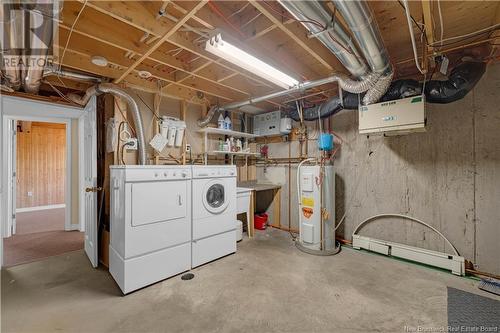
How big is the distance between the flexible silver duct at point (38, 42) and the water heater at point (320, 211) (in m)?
3.02

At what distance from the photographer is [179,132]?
11.0 ft

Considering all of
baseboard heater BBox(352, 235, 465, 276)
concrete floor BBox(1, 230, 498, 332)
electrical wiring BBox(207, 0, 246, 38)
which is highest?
electrical wiring BBox(207, 0, 246, 38)

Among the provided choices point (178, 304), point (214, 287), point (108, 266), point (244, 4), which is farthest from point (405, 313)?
point (108, 266)

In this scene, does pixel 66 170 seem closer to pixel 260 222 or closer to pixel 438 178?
pixel 260 222

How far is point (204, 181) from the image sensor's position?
271 cm

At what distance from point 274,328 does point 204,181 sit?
5.56 feet

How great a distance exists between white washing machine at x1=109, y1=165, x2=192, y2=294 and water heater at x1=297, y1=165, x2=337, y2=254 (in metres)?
1.73

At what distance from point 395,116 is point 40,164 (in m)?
8.16

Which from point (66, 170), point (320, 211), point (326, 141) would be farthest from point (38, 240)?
point (326, 141)

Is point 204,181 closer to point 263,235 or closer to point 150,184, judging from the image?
point 150,184

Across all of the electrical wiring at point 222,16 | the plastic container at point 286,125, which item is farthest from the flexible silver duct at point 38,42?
the plastic container at point 286,125

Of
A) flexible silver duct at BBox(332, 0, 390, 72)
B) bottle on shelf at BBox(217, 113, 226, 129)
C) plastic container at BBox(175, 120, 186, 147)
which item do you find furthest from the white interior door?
flexible silver duct at BBox(332, 0, 390, 72)

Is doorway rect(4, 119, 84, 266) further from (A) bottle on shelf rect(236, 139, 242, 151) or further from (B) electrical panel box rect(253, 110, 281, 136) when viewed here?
(B) electrical panel box rect(253, 110, 281, 136)

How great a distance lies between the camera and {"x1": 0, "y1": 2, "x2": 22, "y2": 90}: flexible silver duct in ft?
4.48
